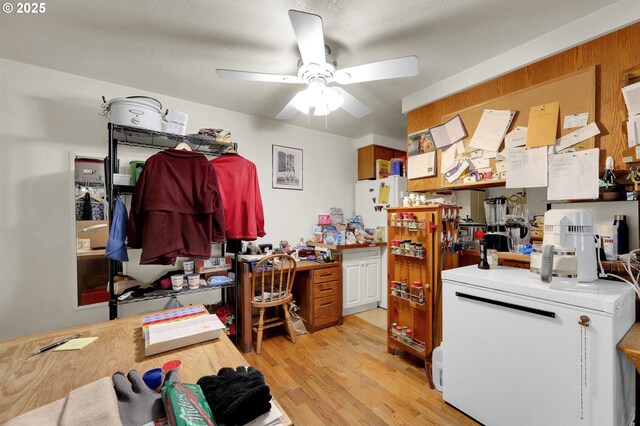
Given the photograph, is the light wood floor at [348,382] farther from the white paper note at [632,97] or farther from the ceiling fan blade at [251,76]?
the ceiling fan blade at [251,76]

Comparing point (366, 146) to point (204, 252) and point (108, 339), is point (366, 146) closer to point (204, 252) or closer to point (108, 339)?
point (204, 252)

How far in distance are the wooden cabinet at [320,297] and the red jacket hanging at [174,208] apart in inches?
45.7

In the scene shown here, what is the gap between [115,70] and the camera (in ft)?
6.61

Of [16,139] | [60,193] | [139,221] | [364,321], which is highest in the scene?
[16,139]

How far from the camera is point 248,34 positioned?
162 centimetres

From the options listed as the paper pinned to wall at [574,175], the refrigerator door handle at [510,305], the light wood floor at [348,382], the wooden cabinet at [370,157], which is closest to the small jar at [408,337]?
the light wood floor at [348,382]

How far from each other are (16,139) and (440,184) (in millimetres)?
3350

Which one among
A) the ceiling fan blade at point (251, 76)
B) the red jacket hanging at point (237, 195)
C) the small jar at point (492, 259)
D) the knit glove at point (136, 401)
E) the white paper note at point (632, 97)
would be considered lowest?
the knit glove at point (136, 401)

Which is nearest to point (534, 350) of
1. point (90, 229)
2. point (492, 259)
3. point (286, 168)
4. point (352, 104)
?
point (492, 259)

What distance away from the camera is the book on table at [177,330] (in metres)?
0.87

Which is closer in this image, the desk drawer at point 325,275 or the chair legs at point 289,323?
the chair legs at point 289,323

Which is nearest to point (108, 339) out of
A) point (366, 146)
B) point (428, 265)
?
point (428, 265)

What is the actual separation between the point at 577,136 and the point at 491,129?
473 millimetres

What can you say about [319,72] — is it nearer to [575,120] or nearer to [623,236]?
[575,120]
